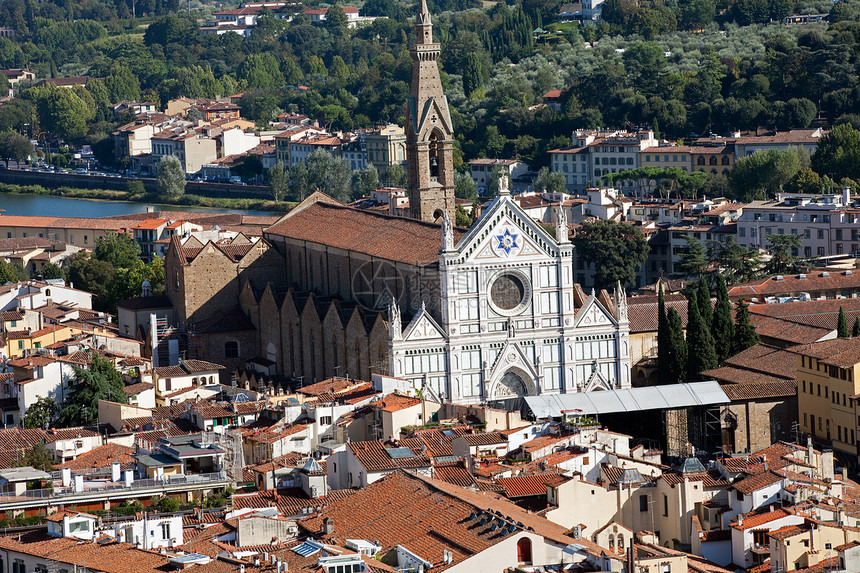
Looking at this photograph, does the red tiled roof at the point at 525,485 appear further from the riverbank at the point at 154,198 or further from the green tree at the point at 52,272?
the riverbank at the point at 154,198

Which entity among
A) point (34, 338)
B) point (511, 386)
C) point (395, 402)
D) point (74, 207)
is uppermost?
point (395, 402)

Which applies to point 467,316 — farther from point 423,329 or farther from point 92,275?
point 92,275

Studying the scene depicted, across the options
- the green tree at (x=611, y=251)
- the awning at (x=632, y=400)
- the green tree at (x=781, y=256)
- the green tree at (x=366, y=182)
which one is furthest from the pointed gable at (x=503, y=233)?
the green tree at (x=366, y=182)

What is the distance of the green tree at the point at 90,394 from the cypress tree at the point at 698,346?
12.6 meters

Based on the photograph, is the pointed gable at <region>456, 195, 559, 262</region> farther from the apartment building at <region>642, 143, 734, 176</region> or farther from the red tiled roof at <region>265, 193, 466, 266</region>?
the apartment building at <region>642, 143, 734, 176</region>

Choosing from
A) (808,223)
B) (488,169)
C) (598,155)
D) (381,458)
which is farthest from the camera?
(488,169)

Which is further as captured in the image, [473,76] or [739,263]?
[473,76]

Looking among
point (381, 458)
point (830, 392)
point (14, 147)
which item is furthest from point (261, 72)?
point (381, 458)

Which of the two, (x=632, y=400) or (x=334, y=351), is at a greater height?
(x=334, y=351)

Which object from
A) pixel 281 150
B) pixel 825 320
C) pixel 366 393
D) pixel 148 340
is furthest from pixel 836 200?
pixel 281 150

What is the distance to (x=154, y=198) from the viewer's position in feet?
383

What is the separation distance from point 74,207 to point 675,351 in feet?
241

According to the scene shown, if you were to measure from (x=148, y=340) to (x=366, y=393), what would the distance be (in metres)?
14.9

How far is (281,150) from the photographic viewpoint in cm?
11744
